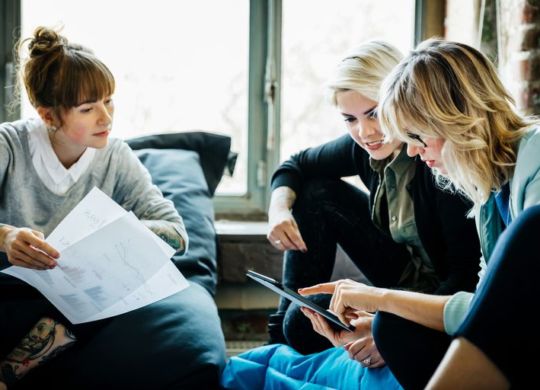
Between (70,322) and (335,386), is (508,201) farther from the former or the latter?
(70,322)

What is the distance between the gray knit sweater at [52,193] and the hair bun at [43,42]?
0.18 m

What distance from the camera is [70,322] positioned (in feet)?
5.02

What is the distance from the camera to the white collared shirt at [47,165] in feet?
5.40

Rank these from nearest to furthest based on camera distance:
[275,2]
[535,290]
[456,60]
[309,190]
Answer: [535,290]
[456,60]
[309,190]
[275,2]

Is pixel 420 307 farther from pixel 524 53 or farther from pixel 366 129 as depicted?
pixel 524 53

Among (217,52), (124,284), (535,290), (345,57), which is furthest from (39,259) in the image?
(217,52)

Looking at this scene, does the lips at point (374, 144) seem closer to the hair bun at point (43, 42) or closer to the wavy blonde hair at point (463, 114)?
the wavy blonde hair at point (463, 114)

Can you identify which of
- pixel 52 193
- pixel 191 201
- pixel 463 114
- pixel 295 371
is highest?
pixel 463 114

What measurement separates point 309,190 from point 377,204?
202 millimetres

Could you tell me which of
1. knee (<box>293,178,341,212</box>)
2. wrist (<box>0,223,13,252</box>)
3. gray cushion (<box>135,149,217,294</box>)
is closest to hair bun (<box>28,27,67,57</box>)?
wrist (<box>0,223,13,252</box>)

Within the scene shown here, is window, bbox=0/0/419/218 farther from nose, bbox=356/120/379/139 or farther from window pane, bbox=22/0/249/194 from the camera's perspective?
nose, bbox=356/120/379/139

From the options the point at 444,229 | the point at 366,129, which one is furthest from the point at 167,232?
the point at 444,229

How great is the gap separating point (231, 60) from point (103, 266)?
3.80ft

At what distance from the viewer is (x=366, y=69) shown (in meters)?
1.54
